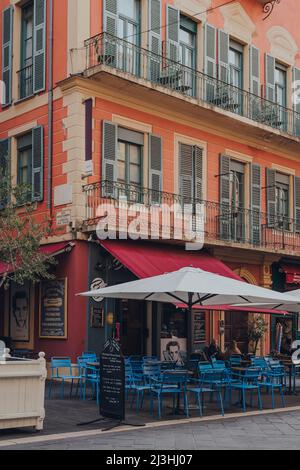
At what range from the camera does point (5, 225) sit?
576 inches

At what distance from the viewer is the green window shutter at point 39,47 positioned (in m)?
19.1

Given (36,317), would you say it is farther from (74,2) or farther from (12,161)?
(74,2)

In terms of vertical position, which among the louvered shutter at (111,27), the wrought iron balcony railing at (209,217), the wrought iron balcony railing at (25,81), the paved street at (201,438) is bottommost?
the paved street at (201,438)

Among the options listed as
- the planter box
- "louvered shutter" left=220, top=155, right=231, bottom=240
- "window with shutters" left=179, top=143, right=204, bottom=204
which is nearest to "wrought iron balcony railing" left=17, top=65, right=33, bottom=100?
"window with shutters" left=179, top=143, right=204, bottom=204

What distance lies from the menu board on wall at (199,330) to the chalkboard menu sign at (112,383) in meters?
9.49

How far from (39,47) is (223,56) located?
5803 mm

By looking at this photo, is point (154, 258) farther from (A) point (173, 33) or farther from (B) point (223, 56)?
(B) point (223, 56)

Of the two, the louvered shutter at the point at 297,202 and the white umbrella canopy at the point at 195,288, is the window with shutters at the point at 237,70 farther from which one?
the white umbrella canopy at the point at 195,288

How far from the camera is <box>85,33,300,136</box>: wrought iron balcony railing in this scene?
59.4 ft

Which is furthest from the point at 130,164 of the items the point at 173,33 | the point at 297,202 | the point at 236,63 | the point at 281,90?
the point at 281,90

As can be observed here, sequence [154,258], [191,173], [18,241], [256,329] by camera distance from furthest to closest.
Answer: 1. [256,329]
2. [191,173]
3. [154,258]
4. [18,241]

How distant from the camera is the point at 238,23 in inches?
904

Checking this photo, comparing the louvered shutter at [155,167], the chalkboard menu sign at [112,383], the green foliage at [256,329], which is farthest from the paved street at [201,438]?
the green foliage at [256,329]

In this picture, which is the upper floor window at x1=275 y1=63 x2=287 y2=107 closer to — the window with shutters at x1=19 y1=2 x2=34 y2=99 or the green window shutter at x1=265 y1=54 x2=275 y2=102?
the green window shutter at x1=265 y1=54 x2=275 y2=102
